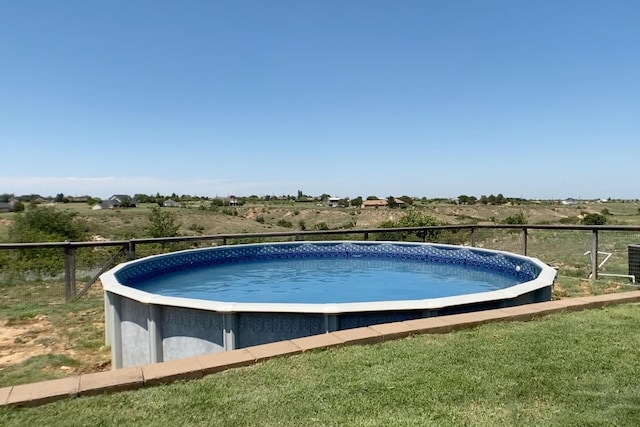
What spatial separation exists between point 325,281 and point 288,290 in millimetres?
1070

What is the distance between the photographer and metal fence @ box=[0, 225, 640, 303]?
7344mm

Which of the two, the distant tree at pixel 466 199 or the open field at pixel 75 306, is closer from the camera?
the open field at pixel 75 306

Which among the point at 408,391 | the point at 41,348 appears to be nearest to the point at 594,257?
the point at 408,391

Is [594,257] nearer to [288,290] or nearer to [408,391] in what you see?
[288,290]

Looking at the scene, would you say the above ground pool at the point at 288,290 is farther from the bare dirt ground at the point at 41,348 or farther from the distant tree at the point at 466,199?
the distant tree at the point at 466,199

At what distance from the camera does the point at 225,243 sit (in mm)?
9828

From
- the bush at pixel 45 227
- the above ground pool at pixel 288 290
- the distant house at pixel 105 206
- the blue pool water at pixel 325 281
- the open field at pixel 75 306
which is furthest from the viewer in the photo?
the distant house at pixel 105 206

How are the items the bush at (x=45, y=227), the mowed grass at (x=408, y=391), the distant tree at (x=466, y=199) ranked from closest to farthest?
the mowed grass at (x=408, y=391) < the bush at (x=45, y=227) < the distant tree at (x=466, y=199)

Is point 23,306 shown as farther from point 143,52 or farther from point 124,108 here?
point 124,108

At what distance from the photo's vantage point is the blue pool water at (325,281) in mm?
7102

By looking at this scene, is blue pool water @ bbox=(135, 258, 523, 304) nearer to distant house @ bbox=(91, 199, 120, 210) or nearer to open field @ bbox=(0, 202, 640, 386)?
open field @ bbox=(0, 202, 640, 386)

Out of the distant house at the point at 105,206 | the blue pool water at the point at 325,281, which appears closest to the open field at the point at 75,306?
the blue pool water at the point at 325,281

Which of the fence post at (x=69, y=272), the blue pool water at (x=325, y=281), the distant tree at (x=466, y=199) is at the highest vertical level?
the distant tree at (x=466, y=199)

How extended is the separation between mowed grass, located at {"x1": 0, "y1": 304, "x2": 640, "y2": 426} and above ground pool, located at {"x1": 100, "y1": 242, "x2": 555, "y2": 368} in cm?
80
